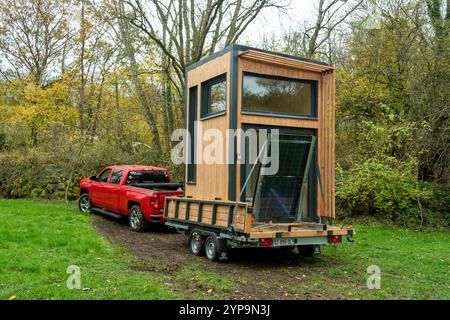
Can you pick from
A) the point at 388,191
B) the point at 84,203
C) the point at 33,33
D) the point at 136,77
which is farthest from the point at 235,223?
the point at 33,33

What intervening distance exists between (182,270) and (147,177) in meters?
5.97

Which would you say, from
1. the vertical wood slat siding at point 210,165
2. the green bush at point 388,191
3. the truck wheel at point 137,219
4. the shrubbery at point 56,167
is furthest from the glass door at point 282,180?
the shrubbery at point 56,167

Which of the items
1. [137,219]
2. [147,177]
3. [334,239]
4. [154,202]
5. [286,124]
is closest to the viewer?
[334,239]

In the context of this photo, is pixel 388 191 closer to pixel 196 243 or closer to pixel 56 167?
pixel 196 243

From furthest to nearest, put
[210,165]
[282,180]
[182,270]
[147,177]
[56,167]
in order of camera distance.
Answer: [56,167]
[147,177]
[210,165]
[282,180]
[182,270]

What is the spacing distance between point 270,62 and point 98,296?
17.5 feet

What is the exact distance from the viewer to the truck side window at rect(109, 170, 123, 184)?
12805mm

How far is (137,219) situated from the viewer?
37.9 feet

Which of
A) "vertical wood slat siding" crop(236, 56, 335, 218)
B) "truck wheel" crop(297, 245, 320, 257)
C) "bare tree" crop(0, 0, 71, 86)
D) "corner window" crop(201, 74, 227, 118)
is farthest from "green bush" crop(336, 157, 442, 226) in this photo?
"bare tree" crop(0, 0, 71, 86)

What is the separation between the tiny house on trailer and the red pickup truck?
1.49m
